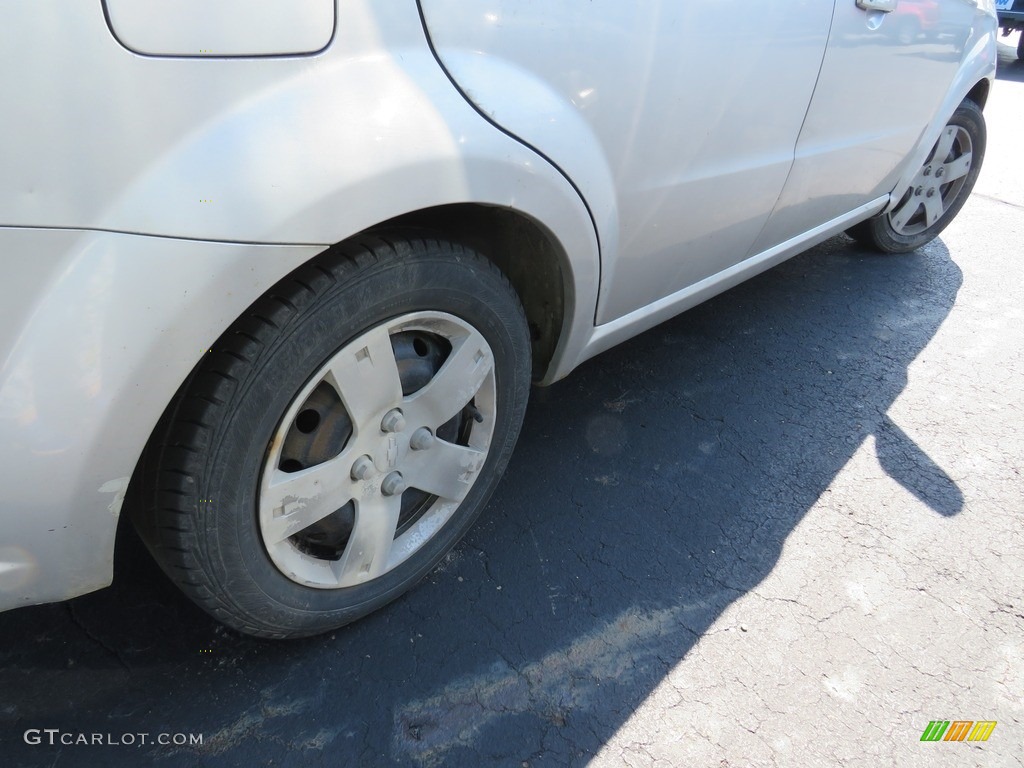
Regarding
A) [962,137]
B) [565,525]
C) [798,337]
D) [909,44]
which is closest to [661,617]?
[565,525]

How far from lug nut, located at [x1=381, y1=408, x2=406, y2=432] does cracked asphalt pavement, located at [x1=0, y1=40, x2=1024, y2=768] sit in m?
0.52

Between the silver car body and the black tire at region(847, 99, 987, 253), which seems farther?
the black tire at region(847, 99, 987, 253)

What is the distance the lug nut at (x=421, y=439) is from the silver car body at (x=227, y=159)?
481mm

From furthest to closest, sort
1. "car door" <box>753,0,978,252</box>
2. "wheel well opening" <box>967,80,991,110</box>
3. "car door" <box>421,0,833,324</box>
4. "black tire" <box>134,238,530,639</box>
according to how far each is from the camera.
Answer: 1. "wheel well opening" <box>967,80,991,110</box>
2. "car door" <box>753,0,978,252</box>
3. "car door" <box>421,0,833,324</box>
4. "black tire" <box>134,238,530,639</box>

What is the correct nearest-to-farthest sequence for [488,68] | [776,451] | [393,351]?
[488,68] < [393,351] < [776,451]

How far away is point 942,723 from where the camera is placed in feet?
5.48

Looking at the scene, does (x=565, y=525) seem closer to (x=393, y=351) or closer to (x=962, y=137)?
(x=393, y=351)

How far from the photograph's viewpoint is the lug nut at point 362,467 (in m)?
1.51

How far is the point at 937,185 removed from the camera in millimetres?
3709

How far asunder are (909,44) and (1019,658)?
193cm

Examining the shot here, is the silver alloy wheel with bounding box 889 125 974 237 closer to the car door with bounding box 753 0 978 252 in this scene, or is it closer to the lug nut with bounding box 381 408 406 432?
the car door with bounding box 753 0 978 252

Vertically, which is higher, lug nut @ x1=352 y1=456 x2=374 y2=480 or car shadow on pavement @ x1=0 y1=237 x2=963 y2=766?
lug nut @ x1=352 y1=456 x2=374 y2=480

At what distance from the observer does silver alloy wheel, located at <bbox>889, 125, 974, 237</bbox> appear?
3551 mm

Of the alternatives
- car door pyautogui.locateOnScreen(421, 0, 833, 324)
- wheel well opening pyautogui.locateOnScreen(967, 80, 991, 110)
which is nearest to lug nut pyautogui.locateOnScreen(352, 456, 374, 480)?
car door pyautogui.locateOnScreen(421, 0, 833, 324)
